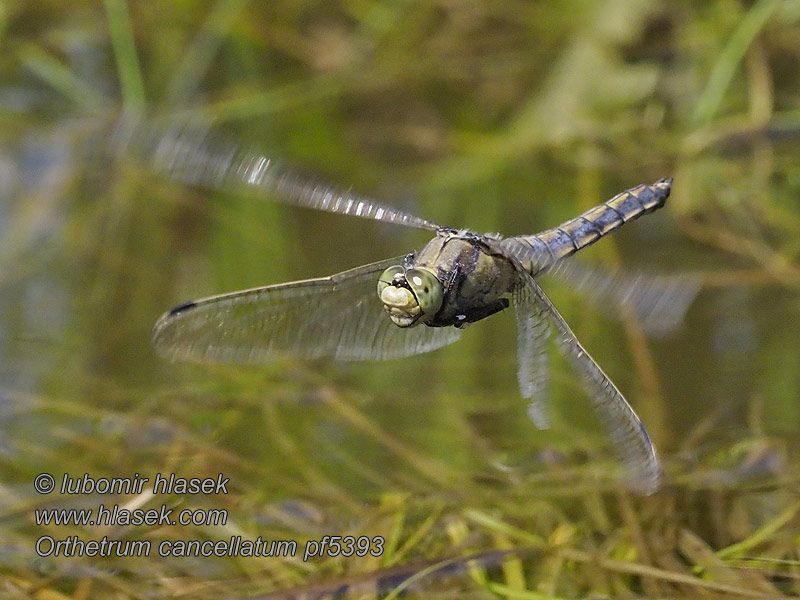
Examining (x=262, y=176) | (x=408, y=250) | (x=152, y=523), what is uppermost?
(x=262, y=176)

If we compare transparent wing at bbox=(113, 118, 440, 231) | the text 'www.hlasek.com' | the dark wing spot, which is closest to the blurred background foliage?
the text 'www.hlasek.com'

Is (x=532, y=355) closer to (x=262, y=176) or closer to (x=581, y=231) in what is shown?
(x=581, y=231)

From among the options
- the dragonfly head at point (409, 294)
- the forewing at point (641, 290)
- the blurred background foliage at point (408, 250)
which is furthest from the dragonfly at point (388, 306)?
the blurred background foliage at point (408, 250)

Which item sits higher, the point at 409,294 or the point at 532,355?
the point at 409,294

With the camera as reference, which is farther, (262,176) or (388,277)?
(262,176)

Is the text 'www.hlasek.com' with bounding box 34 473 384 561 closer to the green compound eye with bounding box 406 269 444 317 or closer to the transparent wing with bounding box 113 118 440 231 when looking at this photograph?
the green compound eye with bounding box 406 269 444 317

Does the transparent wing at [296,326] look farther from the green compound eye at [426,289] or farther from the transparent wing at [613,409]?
the transparent wing at [613,409]

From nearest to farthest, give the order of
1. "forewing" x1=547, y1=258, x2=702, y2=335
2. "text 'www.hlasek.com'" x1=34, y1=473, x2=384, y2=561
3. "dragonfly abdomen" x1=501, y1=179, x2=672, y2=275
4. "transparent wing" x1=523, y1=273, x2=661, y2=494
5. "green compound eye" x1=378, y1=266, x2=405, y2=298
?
"transparent wing" x1=523, y1=273, x2=661, y2=494, "green compound eye" x1=378, y1=266, x2=405, y2=298, "text 'www.hlasek.com'" x1=34, y1=473, x2=384, y2=561, "dragonfly abdomen" x1=501, y1=179, x2=672, y2=275, "forewing" x1=547, y1=258, x2=702, y2=335

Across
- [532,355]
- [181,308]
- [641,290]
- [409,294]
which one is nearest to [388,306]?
[409,294]
